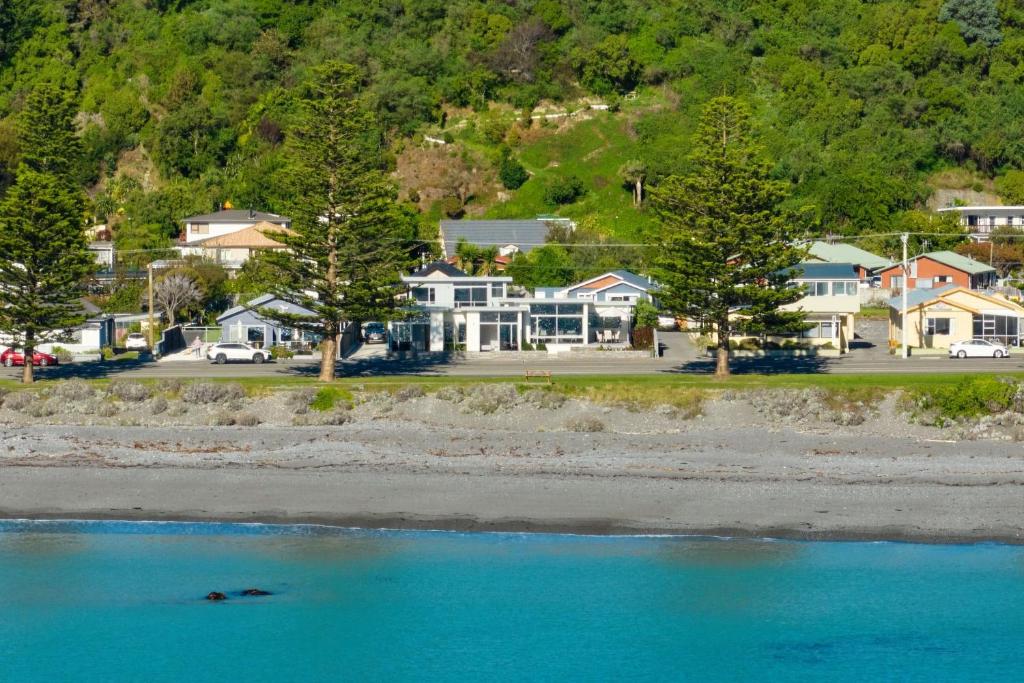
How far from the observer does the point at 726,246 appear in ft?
167

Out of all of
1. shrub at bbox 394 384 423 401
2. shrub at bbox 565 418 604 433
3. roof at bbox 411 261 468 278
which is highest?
roof at bbox 411 261 468 278

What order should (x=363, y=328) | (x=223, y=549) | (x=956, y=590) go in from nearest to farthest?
(x=956, y=590)
(x=223, y=549)
(x=363, y=328)

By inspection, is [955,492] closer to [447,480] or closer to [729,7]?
[447,480]

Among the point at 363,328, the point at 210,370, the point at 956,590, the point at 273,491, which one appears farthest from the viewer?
the point at 363,328

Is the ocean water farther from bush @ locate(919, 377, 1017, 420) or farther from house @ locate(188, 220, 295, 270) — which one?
house @ locate(188, 220, 295, 270)

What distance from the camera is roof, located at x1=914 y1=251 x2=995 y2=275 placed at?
260 feet

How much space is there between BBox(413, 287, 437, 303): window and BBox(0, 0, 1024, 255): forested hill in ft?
94.9

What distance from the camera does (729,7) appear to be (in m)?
119

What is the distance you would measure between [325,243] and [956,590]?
1121 inches

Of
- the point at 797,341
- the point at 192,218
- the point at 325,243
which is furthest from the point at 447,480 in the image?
the point at 192,218

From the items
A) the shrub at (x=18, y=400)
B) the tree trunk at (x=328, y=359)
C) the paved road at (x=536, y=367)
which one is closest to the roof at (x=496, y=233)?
the paved road at (x=536, y=367)

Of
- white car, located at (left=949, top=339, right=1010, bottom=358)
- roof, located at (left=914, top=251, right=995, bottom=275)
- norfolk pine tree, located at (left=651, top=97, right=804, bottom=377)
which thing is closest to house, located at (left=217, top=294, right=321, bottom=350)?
norfolk pine tree, located at (left=651, top=97, right=804, bottom=377)

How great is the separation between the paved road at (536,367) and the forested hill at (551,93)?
34858mm

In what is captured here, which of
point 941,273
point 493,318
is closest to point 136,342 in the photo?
point 493,318
